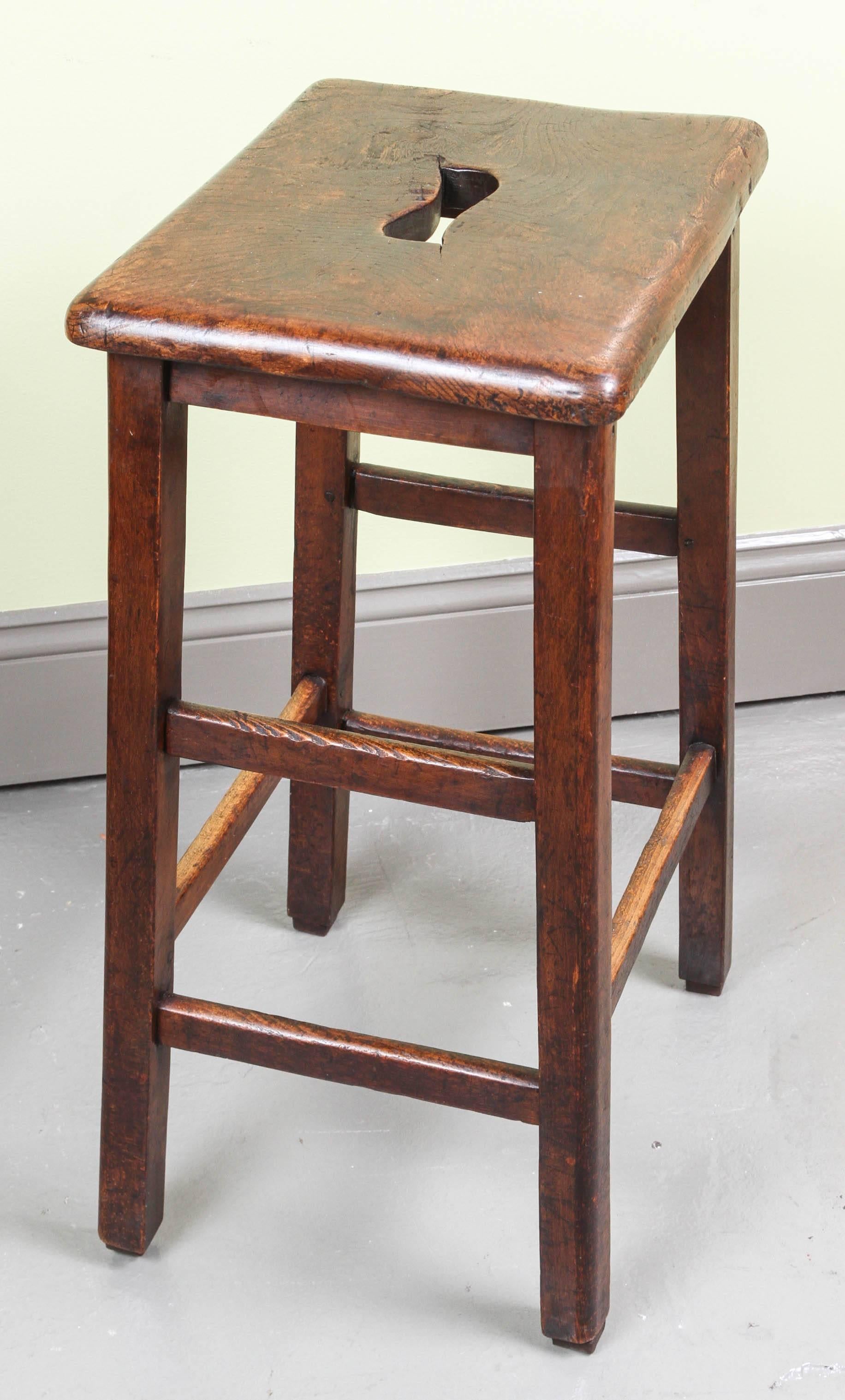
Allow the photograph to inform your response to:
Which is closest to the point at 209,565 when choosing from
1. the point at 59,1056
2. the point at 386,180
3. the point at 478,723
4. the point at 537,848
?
the point at 478,723

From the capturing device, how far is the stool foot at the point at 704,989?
1.57 metres

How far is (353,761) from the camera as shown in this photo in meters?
1.12

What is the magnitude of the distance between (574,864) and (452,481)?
0.44 m

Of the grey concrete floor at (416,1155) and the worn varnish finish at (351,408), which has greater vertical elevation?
the worn varnish finish at (351,408)

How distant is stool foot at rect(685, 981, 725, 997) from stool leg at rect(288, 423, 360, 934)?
0.36 metres

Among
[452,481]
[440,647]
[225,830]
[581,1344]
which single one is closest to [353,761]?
[225,830]

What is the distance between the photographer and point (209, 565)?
6.07 feet

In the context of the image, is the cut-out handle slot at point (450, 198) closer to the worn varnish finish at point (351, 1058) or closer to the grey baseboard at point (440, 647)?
the worn varnish finish at point (351, 1058)

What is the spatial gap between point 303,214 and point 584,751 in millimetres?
407

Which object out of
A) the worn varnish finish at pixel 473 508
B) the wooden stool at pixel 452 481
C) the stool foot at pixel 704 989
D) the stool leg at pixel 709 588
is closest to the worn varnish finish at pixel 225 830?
the wooden stool at pixel 452 481

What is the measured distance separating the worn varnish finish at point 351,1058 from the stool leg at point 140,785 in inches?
1.3

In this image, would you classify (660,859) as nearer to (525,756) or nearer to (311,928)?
(525,756)

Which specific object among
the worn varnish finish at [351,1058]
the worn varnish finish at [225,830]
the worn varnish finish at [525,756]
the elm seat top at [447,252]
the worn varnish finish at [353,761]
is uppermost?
the elm seat top at [447,252]

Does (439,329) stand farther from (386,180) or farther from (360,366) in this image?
(386,180)
